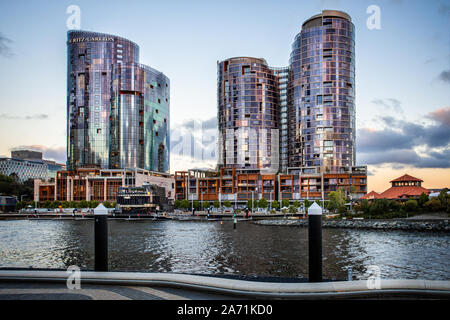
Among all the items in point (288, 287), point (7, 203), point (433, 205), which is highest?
point (288, 287)

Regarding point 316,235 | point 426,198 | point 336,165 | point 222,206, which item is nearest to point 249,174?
point 222,206

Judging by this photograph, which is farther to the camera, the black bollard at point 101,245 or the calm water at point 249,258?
the calm water at point 249,258

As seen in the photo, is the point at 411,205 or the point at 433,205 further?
the point at 411,205

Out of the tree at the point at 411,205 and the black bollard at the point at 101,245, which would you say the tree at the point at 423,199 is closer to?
the tree at the point at 411,205

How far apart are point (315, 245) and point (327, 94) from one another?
7278 inches

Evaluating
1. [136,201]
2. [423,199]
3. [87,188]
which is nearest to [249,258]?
[423,199]

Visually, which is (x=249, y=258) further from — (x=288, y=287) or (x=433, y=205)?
A: (x=433, y=205)

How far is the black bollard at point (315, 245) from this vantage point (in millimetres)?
14734

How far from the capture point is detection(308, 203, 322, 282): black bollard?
14734 millimetres

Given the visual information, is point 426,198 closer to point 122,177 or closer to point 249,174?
point 249,174

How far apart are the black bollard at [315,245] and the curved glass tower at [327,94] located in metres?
176

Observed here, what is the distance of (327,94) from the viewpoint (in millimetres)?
189500

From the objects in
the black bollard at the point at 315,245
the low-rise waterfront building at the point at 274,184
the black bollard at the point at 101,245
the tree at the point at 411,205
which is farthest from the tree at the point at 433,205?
the black bollard at the point at 101,245

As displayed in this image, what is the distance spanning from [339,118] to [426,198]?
335ft
